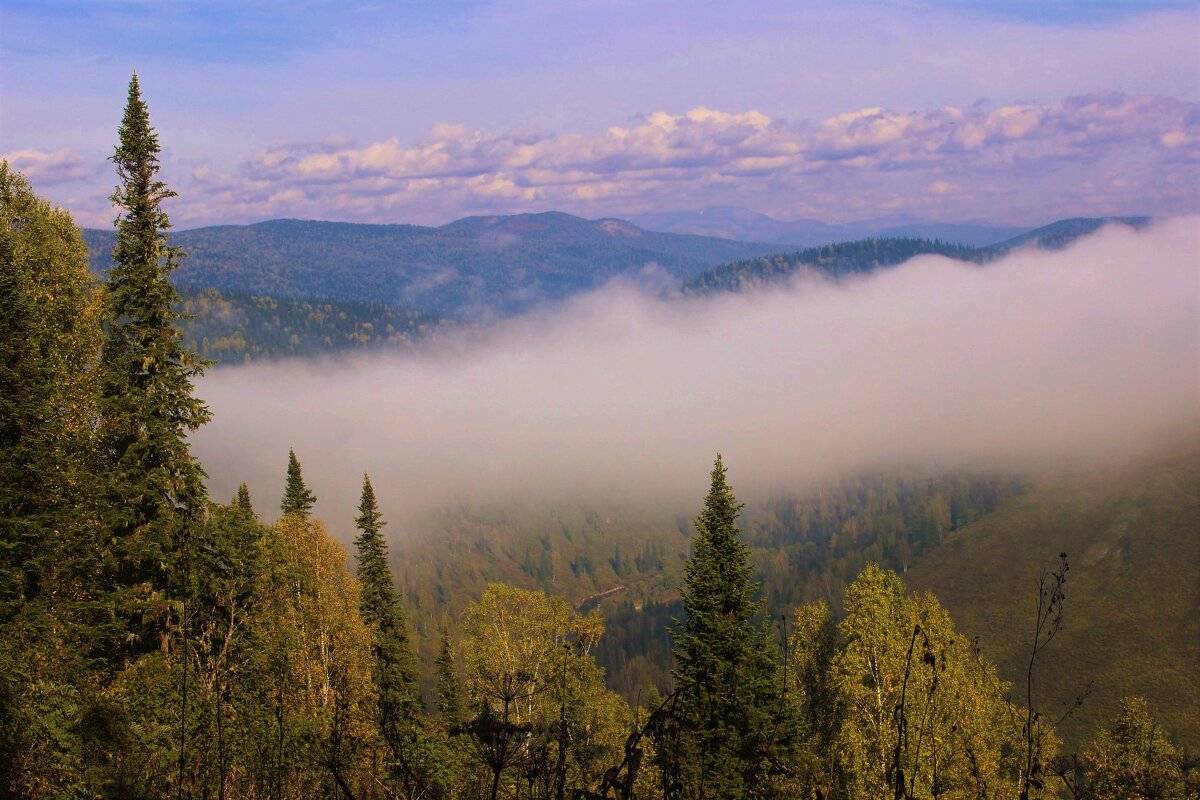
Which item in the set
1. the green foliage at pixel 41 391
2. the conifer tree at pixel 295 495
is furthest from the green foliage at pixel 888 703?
the conifer tree at pixel 295 495

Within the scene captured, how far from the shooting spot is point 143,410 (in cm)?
2038

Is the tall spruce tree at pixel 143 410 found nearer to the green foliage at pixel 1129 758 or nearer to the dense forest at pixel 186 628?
the dense forest at pixel 186 628

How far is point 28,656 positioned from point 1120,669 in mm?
168632

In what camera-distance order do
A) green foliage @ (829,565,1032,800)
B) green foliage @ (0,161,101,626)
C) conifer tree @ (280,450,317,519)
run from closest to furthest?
green foliage @ (0,161,101,626) → green foliage @ (829,565,1032,800) → conifer tree @ (280,450,317,519)

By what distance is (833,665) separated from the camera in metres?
27.6

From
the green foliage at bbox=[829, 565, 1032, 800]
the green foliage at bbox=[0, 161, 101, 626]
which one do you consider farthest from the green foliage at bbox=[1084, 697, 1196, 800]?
the green foliage at bbox=[0, 161, 101, 626]

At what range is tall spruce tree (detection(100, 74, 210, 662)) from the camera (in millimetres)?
20078

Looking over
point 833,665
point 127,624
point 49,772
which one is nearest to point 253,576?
point 127,624

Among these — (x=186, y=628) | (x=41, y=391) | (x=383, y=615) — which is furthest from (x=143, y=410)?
(x=383, y=615)

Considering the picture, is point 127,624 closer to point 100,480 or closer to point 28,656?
point 100,480

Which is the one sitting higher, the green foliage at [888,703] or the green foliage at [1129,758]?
the green foliage at [888,703]

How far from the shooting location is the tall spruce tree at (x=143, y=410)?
20.1 meters

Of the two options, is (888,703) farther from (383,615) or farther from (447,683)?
(447,683)

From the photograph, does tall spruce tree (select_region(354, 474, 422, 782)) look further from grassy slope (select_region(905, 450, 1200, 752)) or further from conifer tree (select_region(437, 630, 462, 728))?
grassy slope (select_region(905, 450, 1200, 752))
